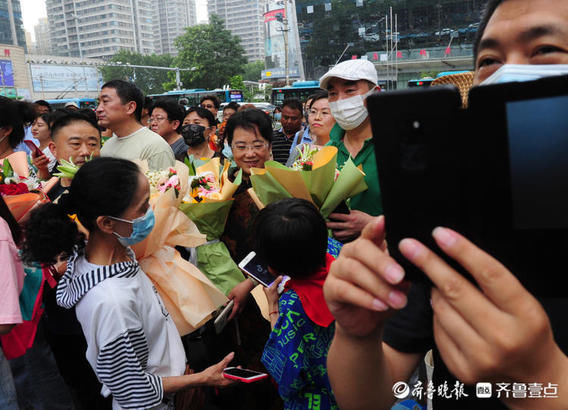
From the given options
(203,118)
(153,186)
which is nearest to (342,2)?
(203,118)

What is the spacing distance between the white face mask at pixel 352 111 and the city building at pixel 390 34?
34.4 metres

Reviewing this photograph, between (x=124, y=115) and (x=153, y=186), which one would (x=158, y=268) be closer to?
(x=153, y=186)

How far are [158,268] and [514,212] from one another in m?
1.94

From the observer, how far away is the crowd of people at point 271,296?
610 millimetres

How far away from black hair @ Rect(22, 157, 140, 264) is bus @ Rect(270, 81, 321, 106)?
69.7 feet

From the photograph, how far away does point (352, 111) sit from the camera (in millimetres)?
2818

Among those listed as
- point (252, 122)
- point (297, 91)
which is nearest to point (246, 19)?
point (297, 91)

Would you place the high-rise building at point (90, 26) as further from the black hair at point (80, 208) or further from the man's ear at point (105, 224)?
the man's ear at point (105, 224)

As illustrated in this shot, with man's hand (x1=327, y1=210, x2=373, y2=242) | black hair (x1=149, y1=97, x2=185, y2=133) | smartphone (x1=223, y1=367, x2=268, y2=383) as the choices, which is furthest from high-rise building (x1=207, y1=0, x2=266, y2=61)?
smartphone (x1=223, y1=367, x2=268, y2=383)

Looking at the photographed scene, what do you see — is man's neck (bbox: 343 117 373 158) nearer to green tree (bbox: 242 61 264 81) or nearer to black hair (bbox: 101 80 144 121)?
black hair (bbox: 101 80 144 121)

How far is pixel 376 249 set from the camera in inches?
26.9

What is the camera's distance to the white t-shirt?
379 centimetres

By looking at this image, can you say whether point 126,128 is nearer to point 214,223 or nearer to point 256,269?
point 214,223

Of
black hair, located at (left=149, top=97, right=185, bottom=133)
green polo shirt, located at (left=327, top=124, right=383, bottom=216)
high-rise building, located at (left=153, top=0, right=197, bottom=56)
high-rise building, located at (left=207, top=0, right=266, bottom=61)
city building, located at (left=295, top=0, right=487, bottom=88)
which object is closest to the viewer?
green polo shirt, located at (left=327, top=124, right=383, bottom=216)
